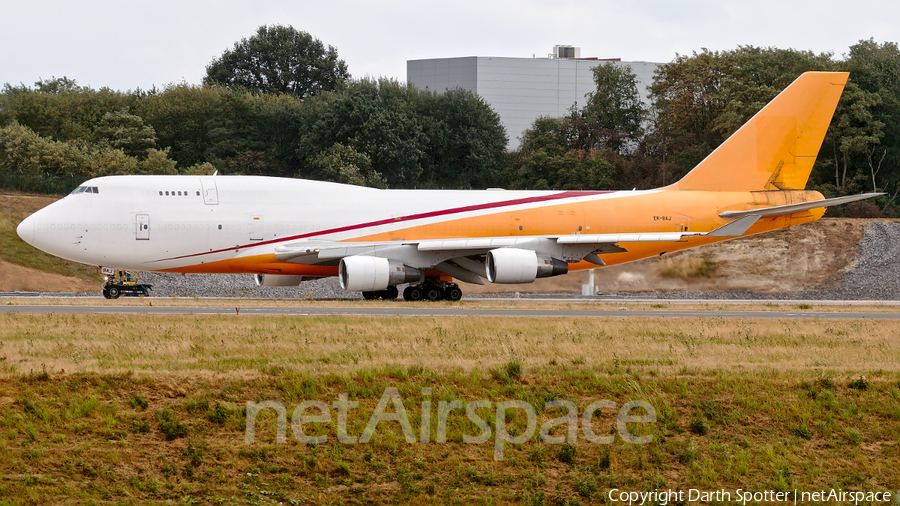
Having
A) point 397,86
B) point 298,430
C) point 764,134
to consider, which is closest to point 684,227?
point 764,134

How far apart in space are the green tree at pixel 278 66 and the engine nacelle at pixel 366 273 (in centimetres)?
7135

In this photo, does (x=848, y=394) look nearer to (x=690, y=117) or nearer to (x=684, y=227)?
(x=684, y=227)

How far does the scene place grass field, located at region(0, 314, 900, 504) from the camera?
1180 centimetres

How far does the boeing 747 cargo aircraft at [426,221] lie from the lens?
28844 mm

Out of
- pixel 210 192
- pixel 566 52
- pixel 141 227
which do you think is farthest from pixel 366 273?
pixel 566 52

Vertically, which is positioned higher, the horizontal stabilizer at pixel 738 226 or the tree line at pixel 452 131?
the tree line at pixel 452 131

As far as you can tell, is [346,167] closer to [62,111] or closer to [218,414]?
[62,111]

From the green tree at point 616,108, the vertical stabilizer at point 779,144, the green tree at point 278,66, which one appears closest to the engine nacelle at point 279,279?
the vertical stabilizer at point 779,144

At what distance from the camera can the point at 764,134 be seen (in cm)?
3453

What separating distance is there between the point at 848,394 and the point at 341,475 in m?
8.14

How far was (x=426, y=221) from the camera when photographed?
103 ft
